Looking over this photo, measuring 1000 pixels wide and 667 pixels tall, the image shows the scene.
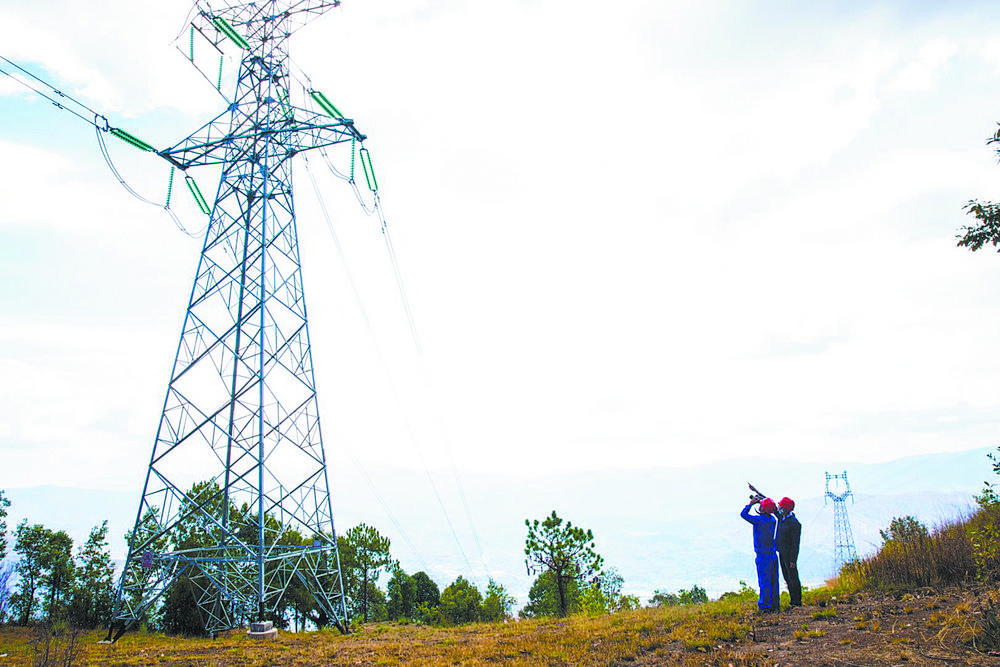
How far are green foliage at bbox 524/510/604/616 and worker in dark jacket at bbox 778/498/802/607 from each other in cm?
2087

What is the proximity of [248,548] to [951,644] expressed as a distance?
1915cm

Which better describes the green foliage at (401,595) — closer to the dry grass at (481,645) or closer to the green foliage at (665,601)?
the green foliage at (665,601)

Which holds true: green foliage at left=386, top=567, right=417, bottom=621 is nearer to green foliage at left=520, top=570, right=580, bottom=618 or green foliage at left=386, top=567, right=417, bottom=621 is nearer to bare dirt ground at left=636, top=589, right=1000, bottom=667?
green foliage at left=520, top=570, right=580, bottom=618

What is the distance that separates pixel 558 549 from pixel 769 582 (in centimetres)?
2151

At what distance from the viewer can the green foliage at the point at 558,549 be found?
33.0 meters

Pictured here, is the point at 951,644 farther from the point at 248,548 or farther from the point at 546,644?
the point at 248,548

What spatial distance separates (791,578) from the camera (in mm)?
12789

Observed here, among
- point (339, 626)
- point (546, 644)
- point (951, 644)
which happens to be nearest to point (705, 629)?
point (546, 644)

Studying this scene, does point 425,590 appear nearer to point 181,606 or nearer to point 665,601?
point 181,606

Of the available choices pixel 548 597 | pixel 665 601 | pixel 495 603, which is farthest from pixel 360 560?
pixel 665 601

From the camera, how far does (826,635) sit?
1030 centimetres

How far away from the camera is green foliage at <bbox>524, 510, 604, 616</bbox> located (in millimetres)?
32969

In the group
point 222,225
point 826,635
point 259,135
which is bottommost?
point 826,635

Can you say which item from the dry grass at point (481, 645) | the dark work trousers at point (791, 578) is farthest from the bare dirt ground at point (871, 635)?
the dry grass at point (481, 645)
